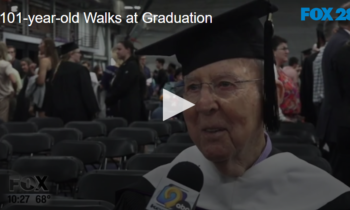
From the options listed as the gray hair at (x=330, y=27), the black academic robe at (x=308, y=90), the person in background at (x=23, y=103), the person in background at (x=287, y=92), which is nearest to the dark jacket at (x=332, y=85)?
the gray hair at (x=330, y=27)

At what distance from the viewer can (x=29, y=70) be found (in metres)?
7.85

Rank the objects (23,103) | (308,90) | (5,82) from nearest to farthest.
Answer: (308,90) < (5,82) < (23,103)

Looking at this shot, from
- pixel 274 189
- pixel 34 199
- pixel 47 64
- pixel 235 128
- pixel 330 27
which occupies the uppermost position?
pixel 330 27

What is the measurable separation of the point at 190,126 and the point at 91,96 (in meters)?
4.46

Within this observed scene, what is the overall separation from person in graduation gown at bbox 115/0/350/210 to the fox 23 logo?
239mm

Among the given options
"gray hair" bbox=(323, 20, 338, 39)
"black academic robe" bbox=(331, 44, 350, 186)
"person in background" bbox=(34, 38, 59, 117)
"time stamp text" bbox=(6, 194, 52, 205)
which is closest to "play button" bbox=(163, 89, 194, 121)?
"time stamp text" bbox=(6, 194, 52, 205)

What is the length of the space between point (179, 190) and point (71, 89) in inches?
185

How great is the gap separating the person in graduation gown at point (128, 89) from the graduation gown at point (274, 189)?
13.9 feet

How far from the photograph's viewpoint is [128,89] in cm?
574

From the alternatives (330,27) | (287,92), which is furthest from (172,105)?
(287,92)

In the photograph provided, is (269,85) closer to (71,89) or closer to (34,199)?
(34,199)

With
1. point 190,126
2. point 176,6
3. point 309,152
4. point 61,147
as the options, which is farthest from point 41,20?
point 190,126

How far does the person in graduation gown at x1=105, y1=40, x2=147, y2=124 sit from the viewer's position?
18.5 ft

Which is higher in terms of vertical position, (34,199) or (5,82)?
(5,82)
